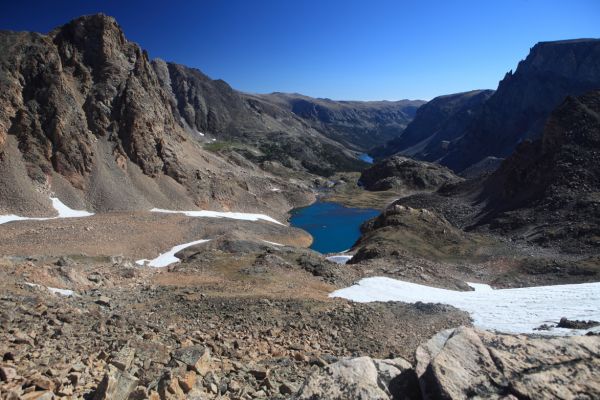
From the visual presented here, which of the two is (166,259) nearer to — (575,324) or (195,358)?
(195,358)

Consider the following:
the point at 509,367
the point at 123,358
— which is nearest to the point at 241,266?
the point at 123,358

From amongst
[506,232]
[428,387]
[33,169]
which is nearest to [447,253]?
[506,232]

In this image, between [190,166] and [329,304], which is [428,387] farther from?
[190,166]

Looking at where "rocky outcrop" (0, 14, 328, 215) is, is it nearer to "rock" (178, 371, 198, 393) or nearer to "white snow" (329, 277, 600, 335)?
"white snow" (329, 277, 600, 335)

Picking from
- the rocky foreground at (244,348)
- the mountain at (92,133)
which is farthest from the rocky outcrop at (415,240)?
the mountain at (92,133)

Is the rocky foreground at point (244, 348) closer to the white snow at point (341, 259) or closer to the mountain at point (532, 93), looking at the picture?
the white snow at point (341, 259)

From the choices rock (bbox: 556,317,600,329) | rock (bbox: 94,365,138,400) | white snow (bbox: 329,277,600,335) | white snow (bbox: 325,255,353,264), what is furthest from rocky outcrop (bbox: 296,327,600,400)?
white snow (bbox: 325,255,353,264)
